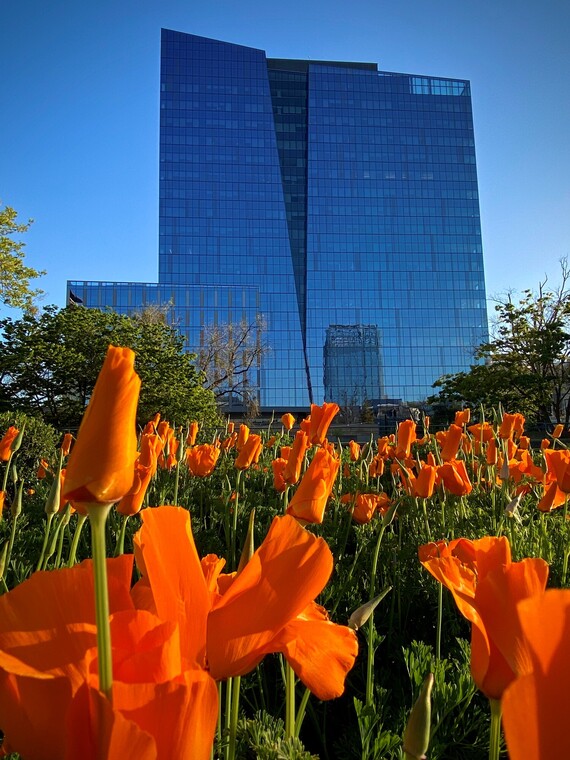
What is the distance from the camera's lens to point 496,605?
403mm

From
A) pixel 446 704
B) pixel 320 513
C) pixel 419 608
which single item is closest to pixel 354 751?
pixel 446 704

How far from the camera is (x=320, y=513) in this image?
1.01 metres

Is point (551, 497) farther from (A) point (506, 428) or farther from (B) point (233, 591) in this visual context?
(B) point (233, 591)

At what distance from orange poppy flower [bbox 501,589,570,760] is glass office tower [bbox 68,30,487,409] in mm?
51561

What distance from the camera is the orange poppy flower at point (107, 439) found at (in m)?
0.30

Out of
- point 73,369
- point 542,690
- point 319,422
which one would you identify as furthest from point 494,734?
point 73,369

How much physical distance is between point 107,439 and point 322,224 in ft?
202

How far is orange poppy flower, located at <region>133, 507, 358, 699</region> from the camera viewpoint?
0.35 metres

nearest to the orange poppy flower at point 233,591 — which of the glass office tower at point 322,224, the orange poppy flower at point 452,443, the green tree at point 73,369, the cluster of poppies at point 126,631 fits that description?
the cluster of poppies at point 126,631

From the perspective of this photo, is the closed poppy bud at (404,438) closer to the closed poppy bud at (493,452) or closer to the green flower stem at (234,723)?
the closed poppy bud at (493,452)

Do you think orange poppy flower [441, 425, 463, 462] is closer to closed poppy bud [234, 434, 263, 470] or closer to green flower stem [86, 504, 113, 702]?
closed poppy bud [234, 434, 263, 470]

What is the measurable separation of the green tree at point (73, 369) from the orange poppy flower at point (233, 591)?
1018 cm

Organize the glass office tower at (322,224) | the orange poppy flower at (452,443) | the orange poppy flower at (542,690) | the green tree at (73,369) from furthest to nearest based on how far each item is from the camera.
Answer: the glass office tower at (322,224) < the green tree at (73,369) < the orange poppy flower at (452,443) < the orange poppy flower at (542,690)

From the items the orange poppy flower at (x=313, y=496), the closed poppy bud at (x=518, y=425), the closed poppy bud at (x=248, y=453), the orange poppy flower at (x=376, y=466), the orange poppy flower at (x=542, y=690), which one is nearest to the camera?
the orange poppy flower at (x=542, y=690)
